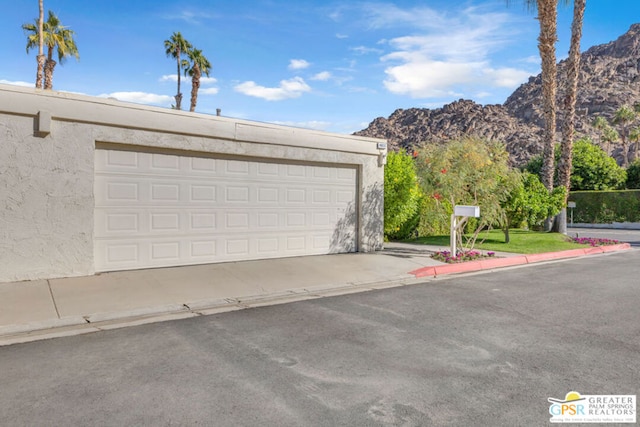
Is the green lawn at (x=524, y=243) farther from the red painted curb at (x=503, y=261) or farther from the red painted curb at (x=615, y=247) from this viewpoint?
the red painted curb at (x=503, y=261)

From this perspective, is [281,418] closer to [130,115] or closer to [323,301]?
[323,301]

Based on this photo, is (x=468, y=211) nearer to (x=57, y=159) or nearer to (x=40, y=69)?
(x=57, y=159)

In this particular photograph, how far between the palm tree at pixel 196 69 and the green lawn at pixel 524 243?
28231mm

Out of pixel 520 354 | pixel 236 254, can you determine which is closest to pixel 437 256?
pixel 236 254

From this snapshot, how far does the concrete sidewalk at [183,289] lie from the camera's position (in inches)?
241

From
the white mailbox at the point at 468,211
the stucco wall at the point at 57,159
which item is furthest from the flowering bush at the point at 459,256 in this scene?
the stucco wall at the point at 57,159

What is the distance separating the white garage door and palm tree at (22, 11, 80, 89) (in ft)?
80.1

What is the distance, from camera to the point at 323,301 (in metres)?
7.39

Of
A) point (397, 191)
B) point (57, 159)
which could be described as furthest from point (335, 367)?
point (397, 191)

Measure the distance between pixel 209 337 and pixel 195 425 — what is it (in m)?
2.13

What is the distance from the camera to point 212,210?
10359 millimetres

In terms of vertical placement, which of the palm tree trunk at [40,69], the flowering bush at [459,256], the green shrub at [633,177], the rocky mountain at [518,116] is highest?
the rocky mountain at [518,116]

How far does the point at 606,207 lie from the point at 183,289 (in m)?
33.3

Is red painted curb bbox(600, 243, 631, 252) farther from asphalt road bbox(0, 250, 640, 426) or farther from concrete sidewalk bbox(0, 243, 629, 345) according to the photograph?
asphalt road bbox(0, 250, 640, 426)
